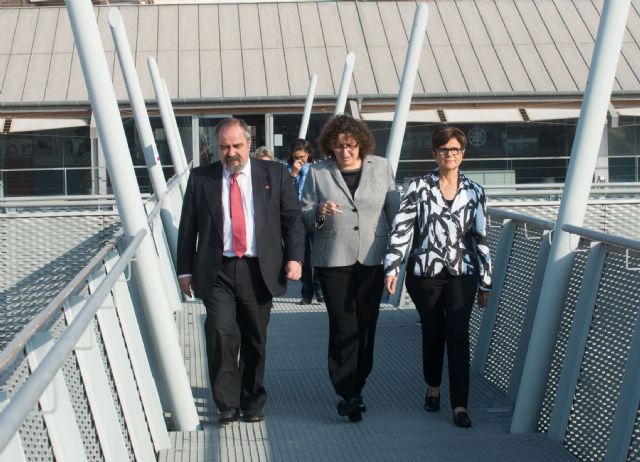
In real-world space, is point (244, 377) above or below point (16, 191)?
above

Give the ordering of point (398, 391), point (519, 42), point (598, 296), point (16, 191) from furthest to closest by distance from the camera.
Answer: point (519, 42), point (16, 191), point (398, 391), point (598, 296)

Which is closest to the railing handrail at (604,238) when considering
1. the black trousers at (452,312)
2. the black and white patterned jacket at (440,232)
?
the black and white patterned jacket at (440,232)

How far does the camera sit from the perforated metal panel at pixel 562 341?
21.7 feet

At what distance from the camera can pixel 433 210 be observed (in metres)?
6.99

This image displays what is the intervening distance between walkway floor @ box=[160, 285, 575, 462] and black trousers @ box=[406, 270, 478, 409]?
0.84 ft

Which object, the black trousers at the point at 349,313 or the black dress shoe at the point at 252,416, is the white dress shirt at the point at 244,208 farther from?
the black dress shoe at the point at 252,416

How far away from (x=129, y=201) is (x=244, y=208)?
684 millimetres

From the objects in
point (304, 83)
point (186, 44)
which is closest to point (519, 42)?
point (304, 83)

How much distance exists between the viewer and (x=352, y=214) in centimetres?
715

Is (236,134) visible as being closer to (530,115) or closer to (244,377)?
(244,377)

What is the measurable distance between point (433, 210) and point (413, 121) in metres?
28.6

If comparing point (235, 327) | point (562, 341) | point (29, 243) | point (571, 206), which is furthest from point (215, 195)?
point (29, 243)

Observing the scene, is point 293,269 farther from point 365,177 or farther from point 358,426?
point 358,426

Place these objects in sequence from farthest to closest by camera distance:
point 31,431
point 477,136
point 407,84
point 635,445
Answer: point 477,136 < point 407,84 < point 635,445 < point 31,431
